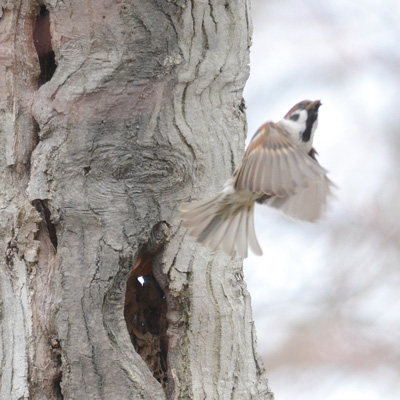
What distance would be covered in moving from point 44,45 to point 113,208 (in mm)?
549

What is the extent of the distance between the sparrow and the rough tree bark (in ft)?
0.18

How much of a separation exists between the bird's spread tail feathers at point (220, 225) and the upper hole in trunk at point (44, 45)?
1.89ft

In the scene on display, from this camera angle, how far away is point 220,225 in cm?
202

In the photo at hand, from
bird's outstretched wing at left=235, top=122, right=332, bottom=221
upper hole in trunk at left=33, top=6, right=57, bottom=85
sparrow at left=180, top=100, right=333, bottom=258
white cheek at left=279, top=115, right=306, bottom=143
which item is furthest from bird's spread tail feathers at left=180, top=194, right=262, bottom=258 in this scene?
upper hole in trunk at left=33, top=6, right=57, bottom=85

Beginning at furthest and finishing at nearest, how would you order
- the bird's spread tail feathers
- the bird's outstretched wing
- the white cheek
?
the white cheek, the bird's spread tail feathers, the bird's outstretched wing

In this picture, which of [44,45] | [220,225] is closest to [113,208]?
[220,225]

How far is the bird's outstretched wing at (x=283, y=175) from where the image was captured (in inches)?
63.8

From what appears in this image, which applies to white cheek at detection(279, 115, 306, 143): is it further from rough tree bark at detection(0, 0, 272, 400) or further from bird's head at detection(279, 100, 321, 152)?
rough tree bark at detection(0, 0, 272, 400)

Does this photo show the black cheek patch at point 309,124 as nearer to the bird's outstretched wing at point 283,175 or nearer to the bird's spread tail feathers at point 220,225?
the bird's outstretched wing at point 283,175

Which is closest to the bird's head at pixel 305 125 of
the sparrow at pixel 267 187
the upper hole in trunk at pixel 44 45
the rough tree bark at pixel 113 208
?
the sparrow at pixel 267 187

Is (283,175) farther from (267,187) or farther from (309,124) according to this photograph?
(309,124)

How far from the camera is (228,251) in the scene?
1912mm

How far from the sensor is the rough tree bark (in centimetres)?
172

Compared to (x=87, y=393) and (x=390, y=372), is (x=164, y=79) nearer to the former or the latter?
(x=87, y=393)
